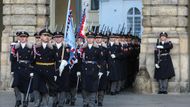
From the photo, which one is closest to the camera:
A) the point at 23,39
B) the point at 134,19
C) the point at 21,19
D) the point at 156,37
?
the point at 23,39

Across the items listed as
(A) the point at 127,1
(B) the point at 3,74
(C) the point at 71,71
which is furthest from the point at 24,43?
(A) the point at 127,1

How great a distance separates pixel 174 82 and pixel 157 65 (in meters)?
0.70

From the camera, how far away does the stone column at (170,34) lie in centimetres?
1964

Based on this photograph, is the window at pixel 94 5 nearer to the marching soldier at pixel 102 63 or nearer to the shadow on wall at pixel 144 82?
the shadow on wall at pixel 144 82

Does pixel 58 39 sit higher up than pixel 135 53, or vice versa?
pixel 58 39

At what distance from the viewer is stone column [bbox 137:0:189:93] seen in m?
19.6

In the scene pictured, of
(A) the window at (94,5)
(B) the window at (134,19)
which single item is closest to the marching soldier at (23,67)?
(B) the window at (134,19)

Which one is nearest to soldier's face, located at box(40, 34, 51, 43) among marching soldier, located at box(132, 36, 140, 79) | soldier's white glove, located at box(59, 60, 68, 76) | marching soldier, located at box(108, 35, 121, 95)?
soldier's white glove, located at box(59, 60, 68, 76)

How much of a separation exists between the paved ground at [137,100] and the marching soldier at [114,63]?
0.51 meters

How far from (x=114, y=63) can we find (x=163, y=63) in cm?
157

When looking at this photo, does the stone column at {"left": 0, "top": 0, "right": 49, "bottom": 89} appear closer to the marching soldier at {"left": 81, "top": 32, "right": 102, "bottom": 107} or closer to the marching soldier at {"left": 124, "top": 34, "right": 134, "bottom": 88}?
the marching soldier at {"left": 124, "top": 34, "right": 134, "bottom": 88}

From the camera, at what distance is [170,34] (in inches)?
777

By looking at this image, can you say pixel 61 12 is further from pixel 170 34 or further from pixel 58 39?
pixel 58 39

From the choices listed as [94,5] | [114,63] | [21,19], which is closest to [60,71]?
[114,63]
